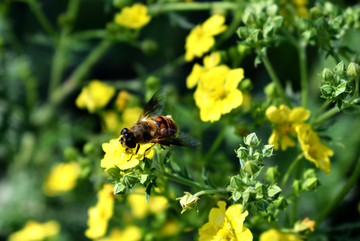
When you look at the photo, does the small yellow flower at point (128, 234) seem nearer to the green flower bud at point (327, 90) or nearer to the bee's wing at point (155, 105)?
the bee's wing at point (155, 105)

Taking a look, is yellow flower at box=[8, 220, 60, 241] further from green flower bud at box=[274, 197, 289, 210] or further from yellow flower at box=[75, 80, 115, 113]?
green flower bud at box=[274, 197, 289, 210]

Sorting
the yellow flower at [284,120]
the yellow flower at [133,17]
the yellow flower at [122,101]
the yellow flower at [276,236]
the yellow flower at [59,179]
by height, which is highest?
the yellow flower at [133,17]

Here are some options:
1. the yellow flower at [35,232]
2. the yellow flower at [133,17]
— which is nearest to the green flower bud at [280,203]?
the yellow flower at [133,17]

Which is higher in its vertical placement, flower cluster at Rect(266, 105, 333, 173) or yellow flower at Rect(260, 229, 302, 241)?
flower cluster at Rect(266, 105, 333, 173)

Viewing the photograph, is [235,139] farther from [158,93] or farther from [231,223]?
[231,223]

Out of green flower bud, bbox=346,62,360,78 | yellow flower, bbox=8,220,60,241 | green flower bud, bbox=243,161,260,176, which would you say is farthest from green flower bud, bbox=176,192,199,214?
yellow flower, bbox=8,220,60,241

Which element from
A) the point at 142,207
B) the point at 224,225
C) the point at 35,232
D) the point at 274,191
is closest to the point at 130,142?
the point at 224,225
